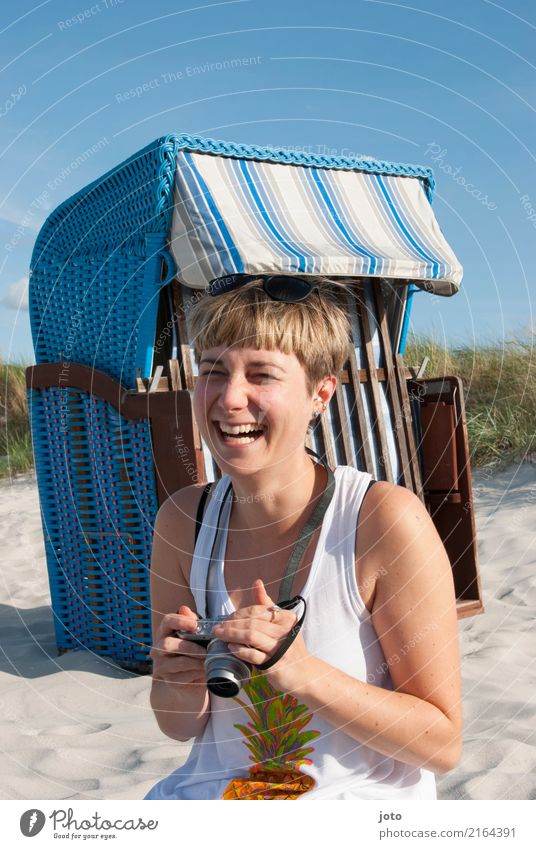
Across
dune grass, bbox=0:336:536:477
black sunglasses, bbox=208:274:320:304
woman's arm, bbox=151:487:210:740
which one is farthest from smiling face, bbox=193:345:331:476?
dune grass, bbox=0:336:536:477

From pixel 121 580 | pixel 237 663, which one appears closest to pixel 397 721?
pixel 237 663

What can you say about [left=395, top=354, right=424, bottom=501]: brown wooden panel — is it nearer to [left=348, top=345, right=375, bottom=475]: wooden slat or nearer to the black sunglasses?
[left=348, top=345, right=375, bottom=475]: wooden slat

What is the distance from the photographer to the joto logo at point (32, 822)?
84.9 inches

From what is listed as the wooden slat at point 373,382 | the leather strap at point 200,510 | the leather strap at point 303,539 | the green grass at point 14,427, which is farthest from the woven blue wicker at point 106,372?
the green grass at point 14,427

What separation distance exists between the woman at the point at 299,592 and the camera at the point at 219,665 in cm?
3

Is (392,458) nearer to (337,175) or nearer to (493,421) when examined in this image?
(337,175)

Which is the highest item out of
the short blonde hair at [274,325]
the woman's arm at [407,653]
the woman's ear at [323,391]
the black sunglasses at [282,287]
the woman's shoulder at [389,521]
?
the black sunglasses at [282,287]

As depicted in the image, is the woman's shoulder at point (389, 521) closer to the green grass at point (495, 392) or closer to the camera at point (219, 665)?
the camera at point (219, 665)

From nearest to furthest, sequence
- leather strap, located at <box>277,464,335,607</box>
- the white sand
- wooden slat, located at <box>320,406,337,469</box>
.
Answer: leather strap, located at <box>277,464,335,607</box> < the white sand < wooden slat, located at <box>320,406,337,469</box>

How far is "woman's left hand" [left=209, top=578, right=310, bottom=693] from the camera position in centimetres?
158

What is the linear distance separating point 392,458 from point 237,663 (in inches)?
157

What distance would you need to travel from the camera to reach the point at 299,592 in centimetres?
195

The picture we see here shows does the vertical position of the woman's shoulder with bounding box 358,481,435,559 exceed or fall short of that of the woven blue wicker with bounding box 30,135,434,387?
it falls short

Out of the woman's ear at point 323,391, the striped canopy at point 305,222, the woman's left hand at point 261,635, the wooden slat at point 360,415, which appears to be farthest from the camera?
the wooden slat at point 360,415
